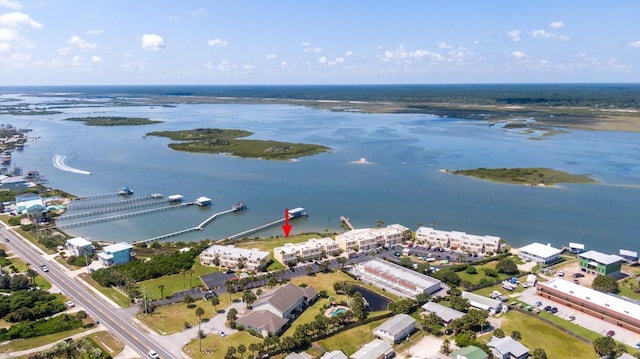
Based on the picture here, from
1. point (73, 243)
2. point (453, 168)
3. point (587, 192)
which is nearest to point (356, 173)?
point (453, 168)

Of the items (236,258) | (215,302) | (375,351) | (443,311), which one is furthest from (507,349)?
(236,258)

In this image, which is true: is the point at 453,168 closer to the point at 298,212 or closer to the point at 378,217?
the point at 378,217

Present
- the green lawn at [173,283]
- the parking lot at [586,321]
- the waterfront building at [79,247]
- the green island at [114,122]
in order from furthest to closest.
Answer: the green island at [114,122] < the waterfront building at [79,247] < the green lawn at [173,283] < the parking lot at [586,321]

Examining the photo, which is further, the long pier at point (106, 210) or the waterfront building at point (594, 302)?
the long pier at point (106, 210)

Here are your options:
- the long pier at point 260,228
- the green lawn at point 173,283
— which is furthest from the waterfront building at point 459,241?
the green lawn at point 173,283

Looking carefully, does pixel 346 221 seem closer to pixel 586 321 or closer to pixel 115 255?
pixel 115 255

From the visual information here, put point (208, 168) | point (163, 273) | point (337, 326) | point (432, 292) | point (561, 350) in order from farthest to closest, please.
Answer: point (208, 168), point (163, 273), point (432, 292), point (337, 326), point (561, 350)

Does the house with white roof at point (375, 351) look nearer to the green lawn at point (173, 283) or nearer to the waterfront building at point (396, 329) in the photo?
the waterfront building at point (396, 329)
